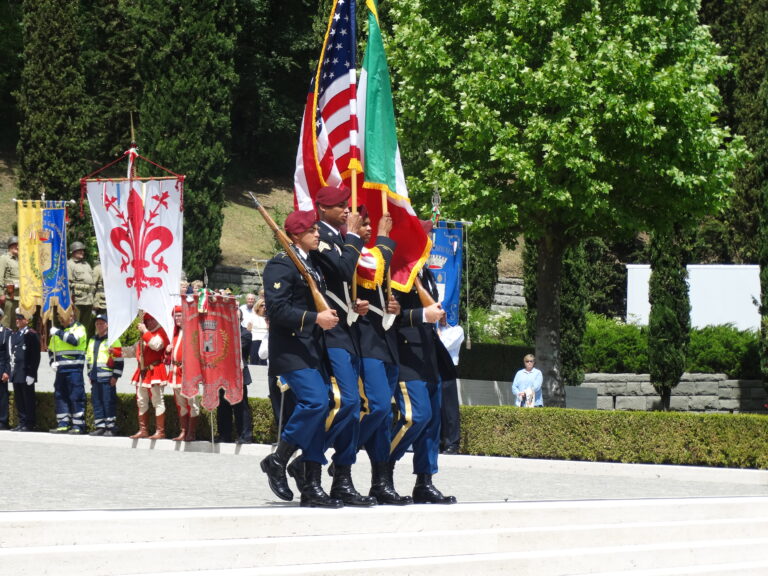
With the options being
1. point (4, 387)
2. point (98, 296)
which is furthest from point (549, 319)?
point (4, 387)

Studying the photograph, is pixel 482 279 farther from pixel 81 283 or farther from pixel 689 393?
pixel 81 283

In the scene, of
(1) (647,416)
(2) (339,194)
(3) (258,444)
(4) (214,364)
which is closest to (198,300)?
(4) (214,364)

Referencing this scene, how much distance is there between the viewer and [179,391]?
1681cm

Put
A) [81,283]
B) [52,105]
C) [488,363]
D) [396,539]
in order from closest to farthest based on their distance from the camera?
1. [396,539]
2. [81,283]
3. [488,363]
4. [52,105]

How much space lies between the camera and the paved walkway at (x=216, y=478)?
10.4m

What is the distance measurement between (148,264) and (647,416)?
21.3 feet

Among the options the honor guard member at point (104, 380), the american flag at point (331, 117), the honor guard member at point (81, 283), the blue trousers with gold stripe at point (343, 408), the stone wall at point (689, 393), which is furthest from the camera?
the stone wall at point (689, 393)

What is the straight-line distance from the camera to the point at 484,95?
72.8 ft

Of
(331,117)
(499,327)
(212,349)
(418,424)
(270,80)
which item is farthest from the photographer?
(270,80)

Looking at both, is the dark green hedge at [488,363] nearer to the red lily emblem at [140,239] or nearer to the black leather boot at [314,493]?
the red lily emblem at [140,239]

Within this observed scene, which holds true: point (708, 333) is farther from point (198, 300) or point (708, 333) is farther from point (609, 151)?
point (198, 300)

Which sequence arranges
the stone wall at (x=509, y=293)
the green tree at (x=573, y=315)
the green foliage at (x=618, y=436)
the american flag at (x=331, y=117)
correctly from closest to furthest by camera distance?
the american flag at (x=331, y=117) → the green foliage at (x=618, y=436) → the green tree at (x=573, y=315) → the stone wall at (x=509, y=293)

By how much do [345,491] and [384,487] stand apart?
426 mm

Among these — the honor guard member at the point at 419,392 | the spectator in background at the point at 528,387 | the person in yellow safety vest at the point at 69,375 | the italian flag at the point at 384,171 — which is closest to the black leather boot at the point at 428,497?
the honor guard member at the point at 419,392
